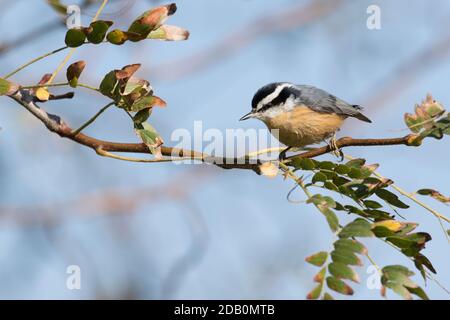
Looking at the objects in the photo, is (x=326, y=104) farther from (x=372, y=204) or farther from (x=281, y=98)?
(x=372, y=204)

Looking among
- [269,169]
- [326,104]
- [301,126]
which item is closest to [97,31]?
[269,169]

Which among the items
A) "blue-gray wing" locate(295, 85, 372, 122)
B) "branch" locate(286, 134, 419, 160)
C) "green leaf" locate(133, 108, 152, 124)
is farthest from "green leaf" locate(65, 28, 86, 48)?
"blue-gray wing" locate(295, 85, 372, 122)

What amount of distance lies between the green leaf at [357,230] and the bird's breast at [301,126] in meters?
2.17

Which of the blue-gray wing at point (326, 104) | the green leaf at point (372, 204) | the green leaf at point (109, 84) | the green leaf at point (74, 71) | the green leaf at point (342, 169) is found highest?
the blue-gray wing at point (326, 104)

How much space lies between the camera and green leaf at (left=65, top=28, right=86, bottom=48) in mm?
2170

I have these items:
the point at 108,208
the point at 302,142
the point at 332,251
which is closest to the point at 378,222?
the point at 332,251

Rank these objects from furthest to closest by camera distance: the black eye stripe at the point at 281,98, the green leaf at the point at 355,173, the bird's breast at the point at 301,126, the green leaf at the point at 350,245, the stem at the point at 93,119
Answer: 1. the black eye stripe at the point at 281,98
2. the bird's breast at the point at 301,126
3. the green leaf at the point at 355,173
4. the stem at the point at 93,119
5. the green leaf at the point at 350,245

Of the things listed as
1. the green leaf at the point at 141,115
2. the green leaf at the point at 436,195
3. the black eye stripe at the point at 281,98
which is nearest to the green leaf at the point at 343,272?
the green leaf at the point at 436,195

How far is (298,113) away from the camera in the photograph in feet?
14.4

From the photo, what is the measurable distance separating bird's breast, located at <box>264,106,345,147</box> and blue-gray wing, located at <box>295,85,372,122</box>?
10 cm

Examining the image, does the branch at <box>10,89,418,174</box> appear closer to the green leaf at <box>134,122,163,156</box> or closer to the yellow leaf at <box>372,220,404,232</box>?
the green leaf at <box>134,122,163,156</box>

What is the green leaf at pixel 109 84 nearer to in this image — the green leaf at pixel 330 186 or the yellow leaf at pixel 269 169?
the yellow leaf at pixel 269 169

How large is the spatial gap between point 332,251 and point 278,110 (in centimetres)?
244

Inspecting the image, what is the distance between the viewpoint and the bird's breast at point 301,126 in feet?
14.0
